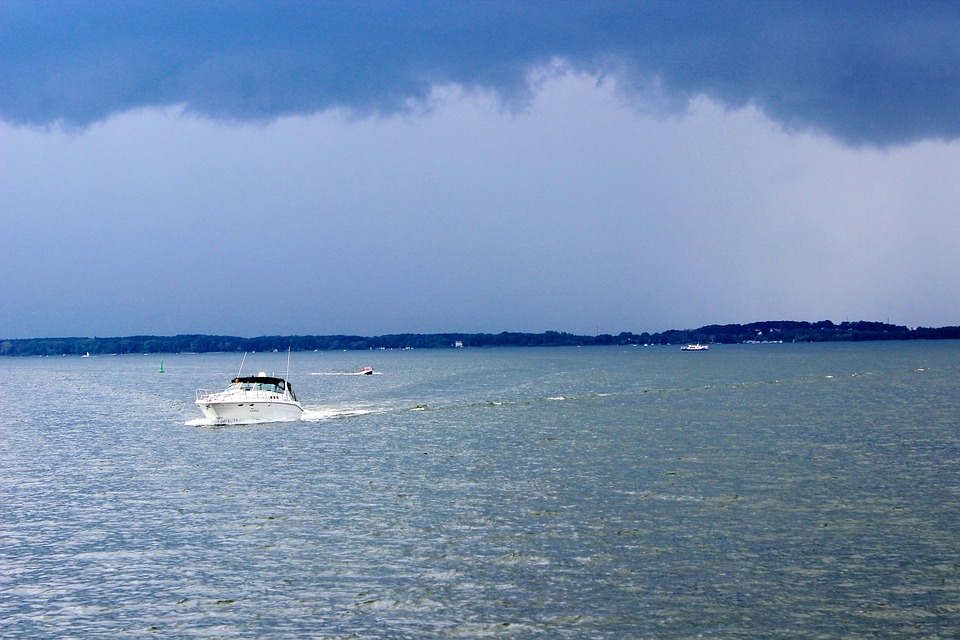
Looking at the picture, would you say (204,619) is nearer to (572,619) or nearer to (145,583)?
(145,583)

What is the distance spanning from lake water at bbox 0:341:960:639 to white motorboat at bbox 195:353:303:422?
1783mm

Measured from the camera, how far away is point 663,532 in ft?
109

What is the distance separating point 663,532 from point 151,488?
26101 millimetres

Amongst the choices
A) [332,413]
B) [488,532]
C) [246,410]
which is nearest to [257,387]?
[246,410]

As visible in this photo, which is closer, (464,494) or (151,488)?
(464,494)

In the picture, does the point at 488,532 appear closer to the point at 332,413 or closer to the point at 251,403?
the point at 251,403

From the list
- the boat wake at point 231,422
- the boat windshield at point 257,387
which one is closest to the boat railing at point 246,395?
the boat windshield at point 257,387

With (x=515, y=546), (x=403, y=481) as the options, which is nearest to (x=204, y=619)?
(x=515, y=546)

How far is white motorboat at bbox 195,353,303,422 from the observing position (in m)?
73.1

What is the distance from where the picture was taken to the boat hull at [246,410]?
72.9 meters

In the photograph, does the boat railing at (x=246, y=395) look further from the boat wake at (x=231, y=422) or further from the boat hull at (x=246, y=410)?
the boat wake at (x=231, y=422)

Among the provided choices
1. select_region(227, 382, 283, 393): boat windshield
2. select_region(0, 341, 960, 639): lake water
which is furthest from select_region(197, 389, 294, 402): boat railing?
select_region(0, 341, 960, 639): lake water

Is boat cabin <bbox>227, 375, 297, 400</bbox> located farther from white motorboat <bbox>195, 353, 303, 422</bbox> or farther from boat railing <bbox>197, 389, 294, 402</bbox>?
boat railing <bbox>197, 389, 294, 402</bbox>

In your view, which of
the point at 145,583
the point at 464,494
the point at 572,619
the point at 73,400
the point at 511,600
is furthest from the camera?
the point at 73,400
